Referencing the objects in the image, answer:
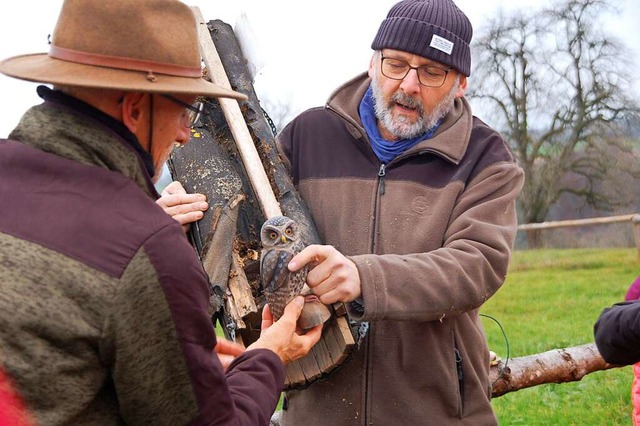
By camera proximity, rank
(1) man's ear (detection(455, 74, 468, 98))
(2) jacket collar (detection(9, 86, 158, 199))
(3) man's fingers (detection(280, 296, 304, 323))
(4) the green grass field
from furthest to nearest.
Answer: (4) the green grass field, (1) man's ear (detection(455, 74, 468, 98)), (3) man's fingers (detection(280, 296, 304, 323)), (2) jacket collar (detection(9, 86, 158, 199))

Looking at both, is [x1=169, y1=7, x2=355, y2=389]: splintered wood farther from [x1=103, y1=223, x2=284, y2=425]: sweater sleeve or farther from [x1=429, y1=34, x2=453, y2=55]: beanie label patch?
[x1=103, y1=223, x2=284, y2=425]: sweater sleeve

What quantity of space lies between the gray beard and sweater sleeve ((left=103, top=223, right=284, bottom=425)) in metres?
1.65

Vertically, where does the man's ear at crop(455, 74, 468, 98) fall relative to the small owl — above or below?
above

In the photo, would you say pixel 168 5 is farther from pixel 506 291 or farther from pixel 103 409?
pixel 506 291

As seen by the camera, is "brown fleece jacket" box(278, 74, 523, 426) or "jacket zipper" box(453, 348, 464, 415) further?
"jacket zipper" box(453, 348, 464, 415)

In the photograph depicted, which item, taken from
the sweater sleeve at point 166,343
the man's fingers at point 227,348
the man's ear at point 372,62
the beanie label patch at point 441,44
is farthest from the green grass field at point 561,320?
the sweater sleeve at point 166,343

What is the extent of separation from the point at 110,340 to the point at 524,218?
26.9 metres

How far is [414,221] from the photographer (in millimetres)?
3387

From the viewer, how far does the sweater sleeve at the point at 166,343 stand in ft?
6.28

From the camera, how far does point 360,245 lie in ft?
11.2

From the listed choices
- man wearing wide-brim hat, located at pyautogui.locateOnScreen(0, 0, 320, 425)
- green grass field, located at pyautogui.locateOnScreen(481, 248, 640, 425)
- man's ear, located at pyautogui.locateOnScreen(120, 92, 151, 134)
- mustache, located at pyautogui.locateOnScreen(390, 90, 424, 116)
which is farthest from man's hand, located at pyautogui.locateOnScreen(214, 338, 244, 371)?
green grass field, located at pyautogui.locateOnScreen(481, 248, 640, 425)

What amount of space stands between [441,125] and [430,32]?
15.5 inches

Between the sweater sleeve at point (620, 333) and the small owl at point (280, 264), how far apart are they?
1.23 m

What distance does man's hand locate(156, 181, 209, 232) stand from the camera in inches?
130
